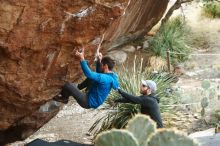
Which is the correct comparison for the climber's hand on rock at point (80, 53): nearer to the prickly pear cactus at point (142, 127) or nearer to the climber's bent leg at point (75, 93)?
the climber's bent leg at point (75, 93)

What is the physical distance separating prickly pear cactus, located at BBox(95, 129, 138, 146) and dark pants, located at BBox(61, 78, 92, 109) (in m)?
2.58

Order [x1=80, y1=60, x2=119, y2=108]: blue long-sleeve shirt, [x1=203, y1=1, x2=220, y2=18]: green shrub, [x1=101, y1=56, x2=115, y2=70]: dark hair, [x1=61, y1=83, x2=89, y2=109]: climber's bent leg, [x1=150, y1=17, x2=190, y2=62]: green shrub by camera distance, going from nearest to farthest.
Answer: [x1=80, y1=60, x2=119, y2=108]: blue long-sleeve shirt → [x1=101, y1=56, x2=115, y2=70]: dark hair → [x1=61, y1=83, x2=89, y2=109]: climber's bent leg → [x1=150, y1=17, x2=190, y2=62]: green shrub → [x1=203, y1=1, x2=220, y2=18]: green shrub

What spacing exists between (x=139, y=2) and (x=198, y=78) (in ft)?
11.0

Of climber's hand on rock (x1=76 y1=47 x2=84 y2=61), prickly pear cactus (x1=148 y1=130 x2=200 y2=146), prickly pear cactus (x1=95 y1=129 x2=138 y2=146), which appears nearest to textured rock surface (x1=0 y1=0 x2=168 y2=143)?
climber's hand on rock (x1=76 y1=47 x2=84 y2=61)

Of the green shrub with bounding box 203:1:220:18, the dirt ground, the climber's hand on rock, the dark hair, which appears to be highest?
the green shrub with bounding box 203:1:220:18

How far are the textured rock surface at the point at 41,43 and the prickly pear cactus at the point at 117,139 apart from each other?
259 cm

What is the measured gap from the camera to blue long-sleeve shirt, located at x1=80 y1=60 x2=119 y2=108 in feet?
23.8

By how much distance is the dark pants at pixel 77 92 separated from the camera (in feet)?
25.6

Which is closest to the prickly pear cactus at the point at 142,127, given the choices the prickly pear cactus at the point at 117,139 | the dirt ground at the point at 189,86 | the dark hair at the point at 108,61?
the prickly pear cactus at the point at 117,139

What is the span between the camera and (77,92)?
7.83m

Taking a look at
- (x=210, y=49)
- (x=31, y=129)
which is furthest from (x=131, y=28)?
(x=31, y=129)

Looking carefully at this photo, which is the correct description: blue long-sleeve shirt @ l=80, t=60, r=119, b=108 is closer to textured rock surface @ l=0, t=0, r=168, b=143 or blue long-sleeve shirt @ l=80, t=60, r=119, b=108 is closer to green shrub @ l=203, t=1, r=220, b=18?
textured rock surface @ l=0, t=0, r=168, b=143

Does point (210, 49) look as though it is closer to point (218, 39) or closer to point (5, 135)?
point (218, 39)

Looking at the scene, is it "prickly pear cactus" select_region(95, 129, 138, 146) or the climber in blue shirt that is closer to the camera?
"prickly pear cactus" select_region(95, 129, 138, 146)
